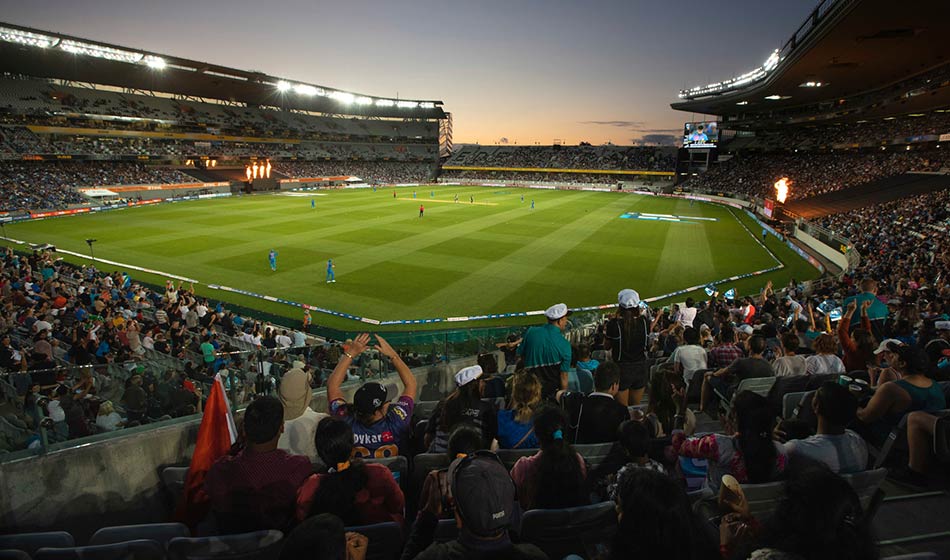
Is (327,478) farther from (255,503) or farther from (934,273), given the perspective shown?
(934,273)

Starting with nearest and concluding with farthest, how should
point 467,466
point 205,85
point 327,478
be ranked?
1. point 467,466
2. point 327,478
3. point 205,85

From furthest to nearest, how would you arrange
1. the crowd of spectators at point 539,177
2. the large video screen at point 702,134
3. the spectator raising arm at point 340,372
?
the crowd of spectators at point 539,177
the large video screen at point 702,134
the spectator raising arm at point 340,372

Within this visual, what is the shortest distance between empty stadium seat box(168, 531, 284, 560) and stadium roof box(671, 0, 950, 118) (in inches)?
1130

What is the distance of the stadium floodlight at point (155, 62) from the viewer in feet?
204

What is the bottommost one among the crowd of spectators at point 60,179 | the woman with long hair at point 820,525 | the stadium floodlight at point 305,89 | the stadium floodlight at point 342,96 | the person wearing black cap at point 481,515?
the person wearing black cap at point 481,515

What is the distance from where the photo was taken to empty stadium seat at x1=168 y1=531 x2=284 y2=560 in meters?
3.01

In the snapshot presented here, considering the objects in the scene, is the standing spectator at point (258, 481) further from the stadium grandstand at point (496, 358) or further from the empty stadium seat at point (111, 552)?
the empty stadium seat at point (111, 552)

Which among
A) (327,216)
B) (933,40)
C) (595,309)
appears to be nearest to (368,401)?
(595,309)

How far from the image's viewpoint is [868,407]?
4879 mm

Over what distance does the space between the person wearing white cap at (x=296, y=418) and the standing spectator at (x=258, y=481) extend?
41.3 inches

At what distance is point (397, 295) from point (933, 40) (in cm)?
3134

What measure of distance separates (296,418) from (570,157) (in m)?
113

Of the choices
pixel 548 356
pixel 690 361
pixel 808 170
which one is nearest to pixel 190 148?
pixel 548 356

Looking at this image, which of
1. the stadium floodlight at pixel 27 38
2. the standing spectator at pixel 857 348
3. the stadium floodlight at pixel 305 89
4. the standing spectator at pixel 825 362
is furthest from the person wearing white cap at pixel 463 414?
the stadium floodlight at pixel 305 89
